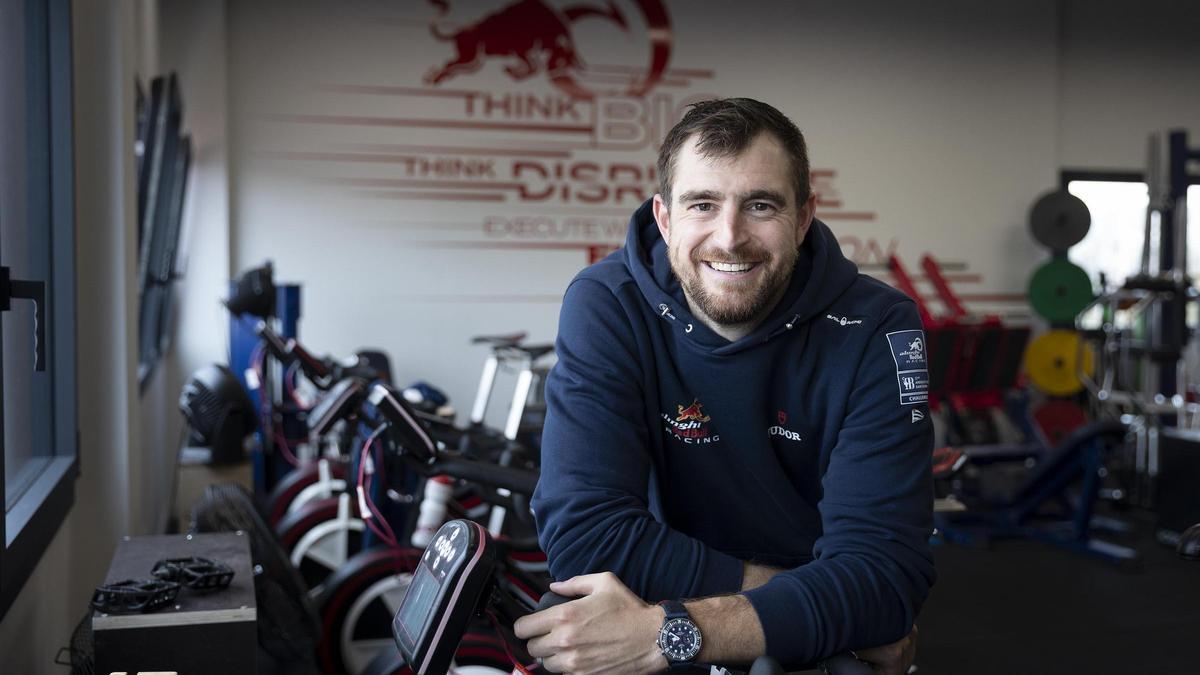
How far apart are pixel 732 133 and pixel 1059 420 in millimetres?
6618

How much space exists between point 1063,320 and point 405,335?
183 inches

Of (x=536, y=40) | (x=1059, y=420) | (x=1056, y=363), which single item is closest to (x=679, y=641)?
(x=536, y=40)

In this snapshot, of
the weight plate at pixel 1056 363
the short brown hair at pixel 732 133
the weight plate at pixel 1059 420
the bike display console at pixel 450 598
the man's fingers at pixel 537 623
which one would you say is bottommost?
the weight plate at pixel 1059 420

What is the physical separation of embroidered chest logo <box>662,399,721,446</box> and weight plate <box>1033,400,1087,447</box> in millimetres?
6428

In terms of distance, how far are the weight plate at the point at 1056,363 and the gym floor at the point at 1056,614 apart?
2094 millimetres

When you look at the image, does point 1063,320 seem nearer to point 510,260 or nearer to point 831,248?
point 510,260

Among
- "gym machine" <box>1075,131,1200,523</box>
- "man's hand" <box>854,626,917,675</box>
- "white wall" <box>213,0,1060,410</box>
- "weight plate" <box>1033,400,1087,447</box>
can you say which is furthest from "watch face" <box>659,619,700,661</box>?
"weight plate" <box>1033,400,1087,447</box>

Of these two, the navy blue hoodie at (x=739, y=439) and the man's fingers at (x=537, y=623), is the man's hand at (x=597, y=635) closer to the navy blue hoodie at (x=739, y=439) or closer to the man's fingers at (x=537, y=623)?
the man's fingers at (x=537, y=623)

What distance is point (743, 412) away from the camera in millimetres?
1662

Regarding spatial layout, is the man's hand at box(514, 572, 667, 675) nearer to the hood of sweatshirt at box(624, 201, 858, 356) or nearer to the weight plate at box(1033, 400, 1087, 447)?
the hood of sweatshirt at box(624, 201, 858, 356)

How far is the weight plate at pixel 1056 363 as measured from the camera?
24.7 ft

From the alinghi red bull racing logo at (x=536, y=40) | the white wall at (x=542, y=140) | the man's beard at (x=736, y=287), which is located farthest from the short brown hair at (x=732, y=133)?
the alinghi red bull racing logo at (x=536, y=40)

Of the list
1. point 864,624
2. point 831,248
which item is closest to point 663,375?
point 831,248

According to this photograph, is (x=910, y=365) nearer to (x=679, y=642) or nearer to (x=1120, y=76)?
(x=679, y=642)
